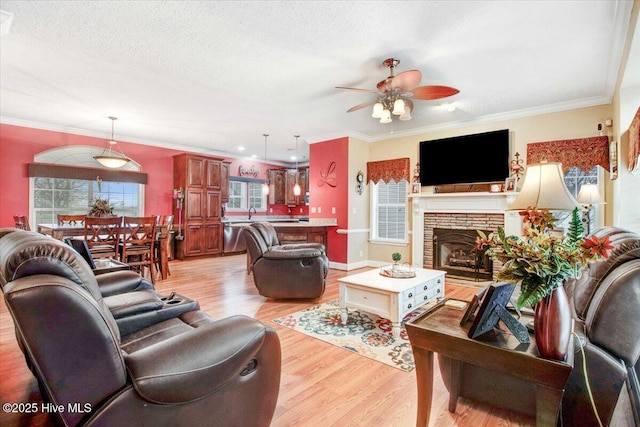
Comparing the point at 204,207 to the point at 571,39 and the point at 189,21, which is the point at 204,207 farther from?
the point at 571,39

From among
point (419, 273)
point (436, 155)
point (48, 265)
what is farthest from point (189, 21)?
point (436, 155)

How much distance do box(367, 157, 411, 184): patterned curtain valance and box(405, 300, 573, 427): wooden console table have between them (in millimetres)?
4397

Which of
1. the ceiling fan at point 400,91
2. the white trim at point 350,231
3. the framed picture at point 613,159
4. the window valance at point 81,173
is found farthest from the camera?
the white trim at point 350,231

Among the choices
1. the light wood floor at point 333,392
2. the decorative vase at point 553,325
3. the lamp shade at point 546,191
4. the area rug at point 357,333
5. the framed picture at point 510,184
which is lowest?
the light wood floor at point 333,392

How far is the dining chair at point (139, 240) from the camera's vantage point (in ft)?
14.4

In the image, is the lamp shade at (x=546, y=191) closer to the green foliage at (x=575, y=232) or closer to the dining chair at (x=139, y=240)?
the green foliage at (x=575, y=232)

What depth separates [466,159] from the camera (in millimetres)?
5117

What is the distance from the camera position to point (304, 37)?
8.87 feet

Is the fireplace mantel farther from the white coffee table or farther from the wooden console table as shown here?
the wooden console table

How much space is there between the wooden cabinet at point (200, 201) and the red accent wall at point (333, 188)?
2.44m

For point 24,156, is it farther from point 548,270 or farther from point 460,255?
point 460,255

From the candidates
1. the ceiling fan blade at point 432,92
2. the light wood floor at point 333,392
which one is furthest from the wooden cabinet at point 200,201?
the ceiling fan blade at point 432,92

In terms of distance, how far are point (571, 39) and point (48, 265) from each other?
3.96m

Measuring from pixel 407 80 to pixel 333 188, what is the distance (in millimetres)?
3412
